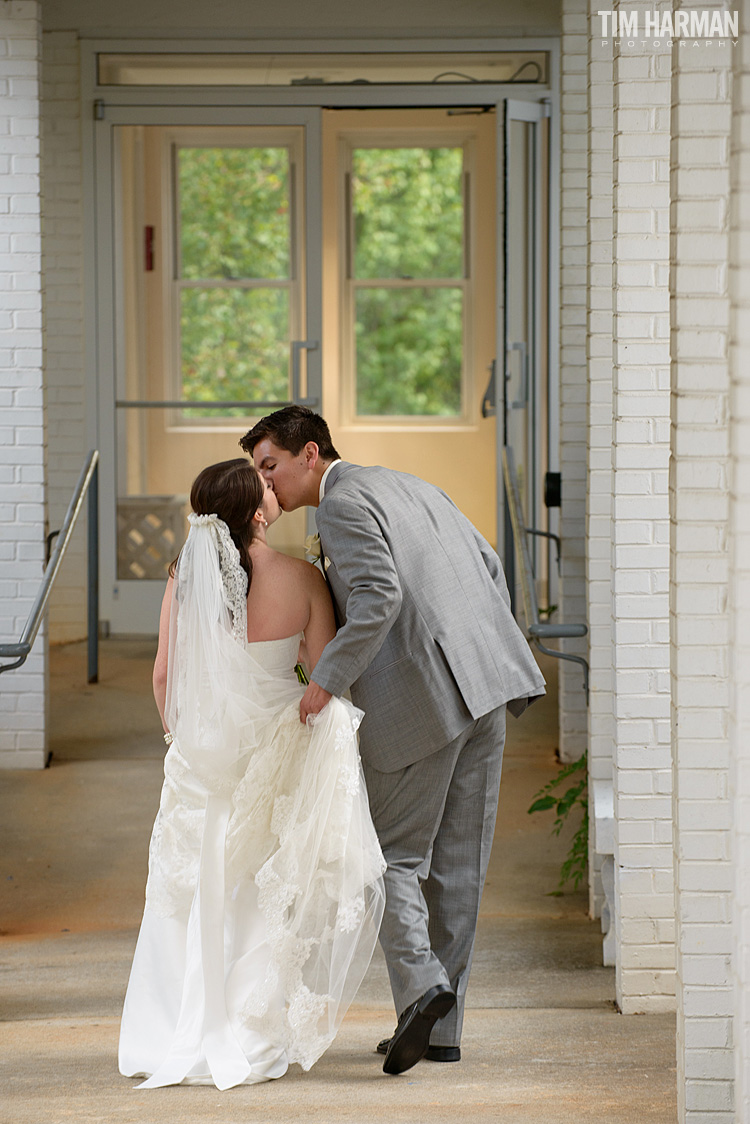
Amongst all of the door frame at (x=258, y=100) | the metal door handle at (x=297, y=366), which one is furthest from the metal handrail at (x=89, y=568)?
the door frame at (x=258, y=100)

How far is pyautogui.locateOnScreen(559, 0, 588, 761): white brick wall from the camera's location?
4410 mm

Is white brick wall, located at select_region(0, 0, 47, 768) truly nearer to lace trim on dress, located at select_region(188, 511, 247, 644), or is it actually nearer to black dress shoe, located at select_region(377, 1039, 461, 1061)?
lace trim on dress, located at select_region(188, 511, 247, 644)

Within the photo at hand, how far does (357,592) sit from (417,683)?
263 millimetres

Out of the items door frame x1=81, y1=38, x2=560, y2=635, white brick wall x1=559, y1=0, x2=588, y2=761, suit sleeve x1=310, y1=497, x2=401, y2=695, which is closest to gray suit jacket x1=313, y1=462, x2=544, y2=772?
suit sleeve x1=310, y1=497, x2=401, y2=695

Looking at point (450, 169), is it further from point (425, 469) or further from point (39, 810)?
point (39, 810)

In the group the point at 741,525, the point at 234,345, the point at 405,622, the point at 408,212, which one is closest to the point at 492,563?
the point at 405,622

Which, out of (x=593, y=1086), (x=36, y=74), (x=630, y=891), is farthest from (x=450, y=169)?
(x=593, y=1086)

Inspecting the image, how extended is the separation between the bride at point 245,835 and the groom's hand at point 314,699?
2 centimetres

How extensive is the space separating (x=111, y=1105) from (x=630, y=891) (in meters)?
1.35

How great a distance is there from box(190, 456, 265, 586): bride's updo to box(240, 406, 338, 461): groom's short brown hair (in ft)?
0.38

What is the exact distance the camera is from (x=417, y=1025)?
2.46m

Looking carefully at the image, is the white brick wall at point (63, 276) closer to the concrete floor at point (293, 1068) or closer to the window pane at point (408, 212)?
the concrete floor at point (293, 1068)

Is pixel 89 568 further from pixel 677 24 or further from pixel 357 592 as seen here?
pixel 677 24

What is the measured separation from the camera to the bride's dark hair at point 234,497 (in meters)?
2.52
